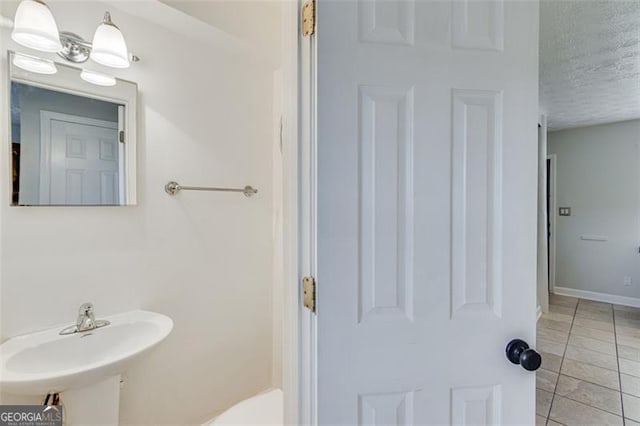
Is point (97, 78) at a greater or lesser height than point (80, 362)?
greater

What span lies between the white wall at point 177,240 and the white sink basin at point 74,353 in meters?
0.11

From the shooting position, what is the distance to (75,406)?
1192mm

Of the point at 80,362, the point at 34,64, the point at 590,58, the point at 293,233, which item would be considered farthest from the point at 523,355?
the point at 590,58

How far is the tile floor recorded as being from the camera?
6.75ft

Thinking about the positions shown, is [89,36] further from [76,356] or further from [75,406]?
[75,406]

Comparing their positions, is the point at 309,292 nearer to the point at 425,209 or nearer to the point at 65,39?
the point at 425,209

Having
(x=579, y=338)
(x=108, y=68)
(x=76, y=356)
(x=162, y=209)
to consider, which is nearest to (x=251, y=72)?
(x=108, y=68)

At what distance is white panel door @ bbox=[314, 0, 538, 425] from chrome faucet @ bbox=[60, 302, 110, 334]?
3.82 feet

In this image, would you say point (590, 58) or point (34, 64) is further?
point (590, 58)

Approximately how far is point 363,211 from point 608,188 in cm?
490

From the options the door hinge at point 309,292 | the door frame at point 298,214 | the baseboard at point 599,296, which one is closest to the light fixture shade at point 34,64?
the door frame at point 298,214

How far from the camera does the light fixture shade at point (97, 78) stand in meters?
1.39

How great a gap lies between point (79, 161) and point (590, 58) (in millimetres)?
3368

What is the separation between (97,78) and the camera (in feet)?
4.66
